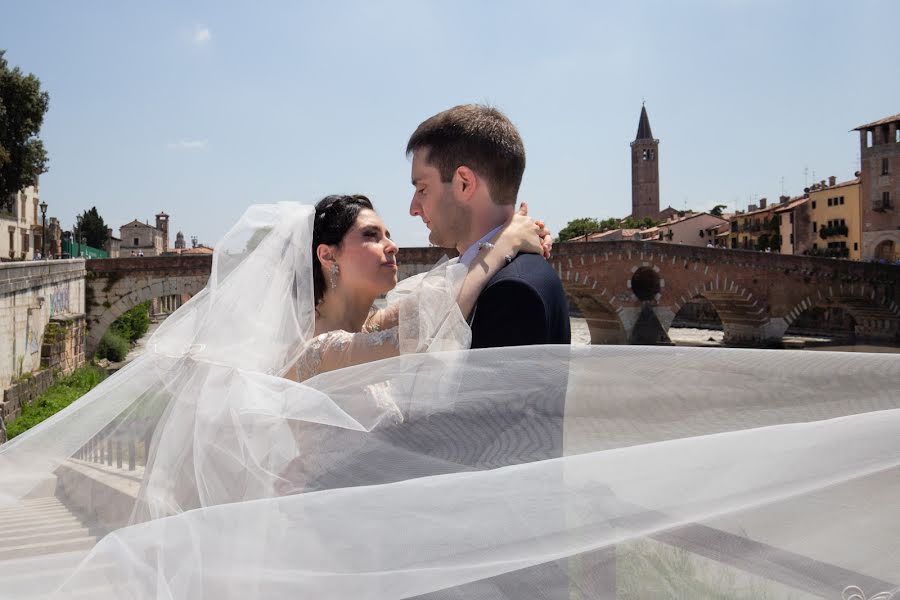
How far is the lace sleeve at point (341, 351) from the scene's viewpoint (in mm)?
1607

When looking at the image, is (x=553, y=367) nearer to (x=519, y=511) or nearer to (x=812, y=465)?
(x=519, y=511)

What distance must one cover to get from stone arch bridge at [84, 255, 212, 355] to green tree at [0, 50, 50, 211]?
2.71 meters

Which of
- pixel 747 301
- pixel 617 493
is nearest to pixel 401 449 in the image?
pixel 617 493

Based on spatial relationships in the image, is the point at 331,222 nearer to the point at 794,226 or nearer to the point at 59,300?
the point at 59,300

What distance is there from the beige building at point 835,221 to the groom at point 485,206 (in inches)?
1379

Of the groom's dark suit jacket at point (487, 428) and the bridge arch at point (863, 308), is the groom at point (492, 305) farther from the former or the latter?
the bridge arch at point (863, 308)

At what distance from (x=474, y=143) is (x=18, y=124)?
1907cm

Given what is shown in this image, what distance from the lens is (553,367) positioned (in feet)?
4.45

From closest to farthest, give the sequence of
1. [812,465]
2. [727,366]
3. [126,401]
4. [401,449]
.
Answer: [812,465], [401,449], [727,366], [126,401]

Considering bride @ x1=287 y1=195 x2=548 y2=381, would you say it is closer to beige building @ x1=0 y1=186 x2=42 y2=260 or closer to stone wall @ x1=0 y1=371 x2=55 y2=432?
stone wall @ x1=0 y1=371 x2=55 y2=432

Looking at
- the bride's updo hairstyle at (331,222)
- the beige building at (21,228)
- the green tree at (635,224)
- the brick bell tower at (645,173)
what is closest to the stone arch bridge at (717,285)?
the beige building at (21,228)

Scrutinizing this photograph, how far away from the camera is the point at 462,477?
1.16 meters

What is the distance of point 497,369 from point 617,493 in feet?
1.09

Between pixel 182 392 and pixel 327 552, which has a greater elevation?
pixel 182 392
